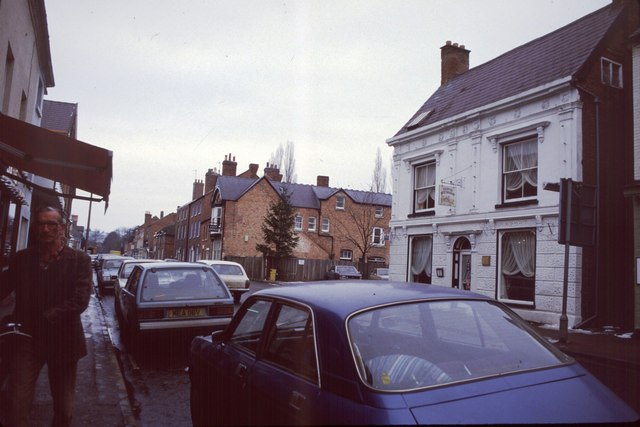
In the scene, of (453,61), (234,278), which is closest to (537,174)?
(453,61)

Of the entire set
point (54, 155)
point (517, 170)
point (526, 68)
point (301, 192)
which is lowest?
point (54, 155)

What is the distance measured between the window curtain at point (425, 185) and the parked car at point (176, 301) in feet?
36.8

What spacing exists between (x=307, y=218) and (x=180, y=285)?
37670mm

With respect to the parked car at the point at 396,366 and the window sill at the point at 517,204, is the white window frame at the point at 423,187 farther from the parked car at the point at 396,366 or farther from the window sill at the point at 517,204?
the parked car at the point at 396,366

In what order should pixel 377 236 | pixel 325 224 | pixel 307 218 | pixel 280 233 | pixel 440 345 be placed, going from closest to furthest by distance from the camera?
1. pixel 440 345
2. pixel 280 233
3. pixel 307 218
4. pixel 325 224
5. pixel 377 236

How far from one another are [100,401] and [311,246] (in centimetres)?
3995

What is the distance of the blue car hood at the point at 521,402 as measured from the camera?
222cm

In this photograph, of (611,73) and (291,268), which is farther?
(291,268)

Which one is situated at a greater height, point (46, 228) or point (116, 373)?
point (46, 228)

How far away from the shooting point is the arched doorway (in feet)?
52.4

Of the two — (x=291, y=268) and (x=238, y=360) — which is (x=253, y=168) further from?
(x=238, y=360)

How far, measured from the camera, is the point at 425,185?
1825 cm

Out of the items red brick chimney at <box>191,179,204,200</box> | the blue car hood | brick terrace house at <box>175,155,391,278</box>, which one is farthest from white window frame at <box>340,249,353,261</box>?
the blue car hood

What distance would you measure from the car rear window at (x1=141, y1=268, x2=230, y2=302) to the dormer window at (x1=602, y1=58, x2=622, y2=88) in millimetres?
A: 12628
